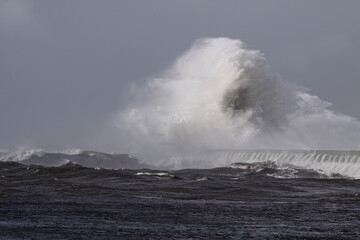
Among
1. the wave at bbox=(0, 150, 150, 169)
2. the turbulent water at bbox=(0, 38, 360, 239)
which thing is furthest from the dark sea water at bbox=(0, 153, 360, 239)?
the wave at bbox=(0, 150, 150, 169)

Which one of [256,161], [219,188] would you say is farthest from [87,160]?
[219,188]

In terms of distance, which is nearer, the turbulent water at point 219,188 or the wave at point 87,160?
the turbulent water at point 219,188

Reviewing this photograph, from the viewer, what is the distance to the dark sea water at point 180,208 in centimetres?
1464

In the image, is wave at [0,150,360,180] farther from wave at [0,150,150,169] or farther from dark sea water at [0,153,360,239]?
dark sea water at [0,153,360,239]

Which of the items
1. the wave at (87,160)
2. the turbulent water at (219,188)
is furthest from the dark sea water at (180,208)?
the wave at (87,160)

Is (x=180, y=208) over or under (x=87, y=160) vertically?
under

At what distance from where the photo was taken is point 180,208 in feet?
64.6

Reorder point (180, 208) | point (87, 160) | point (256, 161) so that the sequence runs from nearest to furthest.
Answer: point (180, 208) < point (256, 161) < point (87, 160)

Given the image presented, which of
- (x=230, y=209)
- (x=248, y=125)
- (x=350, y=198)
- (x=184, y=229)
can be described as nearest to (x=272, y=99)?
(x=248, y=125)

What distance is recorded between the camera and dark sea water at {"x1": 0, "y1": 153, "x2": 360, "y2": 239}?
14.6 meters

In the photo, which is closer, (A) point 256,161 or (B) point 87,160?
(A) point 256,161

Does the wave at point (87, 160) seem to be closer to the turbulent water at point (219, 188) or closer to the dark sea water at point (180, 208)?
the turbulent water at point (219, 188)

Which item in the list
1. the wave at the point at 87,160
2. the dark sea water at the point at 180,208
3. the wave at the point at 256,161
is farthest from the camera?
the wave at the point at 87,160

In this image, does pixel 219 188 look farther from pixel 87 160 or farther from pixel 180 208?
pixel 87 160
